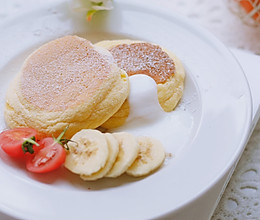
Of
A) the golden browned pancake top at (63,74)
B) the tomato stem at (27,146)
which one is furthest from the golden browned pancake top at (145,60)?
the tomato stem at (27,146)

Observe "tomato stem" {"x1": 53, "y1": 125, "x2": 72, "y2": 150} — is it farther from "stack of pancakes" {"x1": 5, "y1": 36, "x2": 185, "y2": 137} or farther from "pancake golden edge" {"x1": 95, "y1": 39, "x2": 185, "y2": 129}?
"pancake golden edge" {"x1": 95, "y1": 39, "x2": 185, "y2": 129}

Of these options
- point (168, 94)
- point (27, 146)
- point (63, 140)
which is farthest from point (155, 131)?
point (27, 146)

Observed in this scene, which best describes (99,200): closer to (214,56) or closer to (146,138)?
(146,138)

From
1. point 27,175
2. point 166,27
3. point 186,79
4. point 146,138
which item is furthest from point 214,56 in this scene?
point 27,175

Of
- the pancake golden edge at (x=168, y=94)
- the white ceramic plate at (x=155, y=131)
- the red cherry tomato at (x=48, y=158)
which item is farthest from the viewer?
the pancake golden edge at (x=168, y=94)

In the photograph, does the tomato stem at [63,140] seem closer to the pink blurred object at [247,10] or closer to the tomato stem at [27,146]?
the tomato stem at [27,146]

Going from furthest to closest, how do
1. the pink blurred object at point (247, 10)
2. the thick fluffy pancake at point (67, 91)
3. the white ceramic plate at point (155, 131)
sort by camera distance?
the pink blurred object at point (247, 10) → the thick fluffy pancake at point (67, 91) → the white ceramic plate at point (155, 131)
